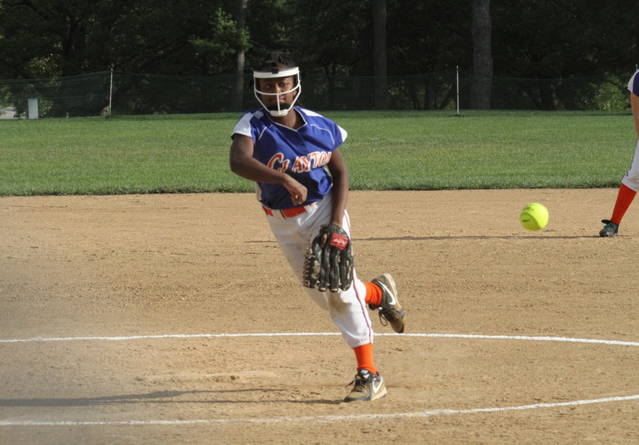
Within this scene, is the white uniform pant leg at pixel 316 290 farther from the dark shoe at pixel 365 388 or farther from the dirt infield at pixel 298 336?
the dirt infield at pixel 298 336

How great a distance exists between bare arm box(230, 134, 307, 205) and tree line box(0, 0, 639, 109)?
1549 inches

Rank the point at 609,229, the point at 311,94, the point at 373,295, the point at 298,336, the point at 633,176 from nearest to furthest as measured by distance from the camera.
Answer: the point at 373,295, the point at 298,336, the point at 633,176, the point at 609,229, the point at 311,94

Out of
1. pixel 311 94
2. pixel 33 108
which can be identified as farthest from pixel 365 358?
pixel 311 94

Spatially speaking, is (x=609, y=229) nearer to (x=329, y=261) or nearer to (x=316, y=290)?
(x=316, y=290)

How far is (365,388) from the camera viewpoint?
452 cm

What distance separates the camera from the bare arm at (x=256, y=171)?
13.9ft

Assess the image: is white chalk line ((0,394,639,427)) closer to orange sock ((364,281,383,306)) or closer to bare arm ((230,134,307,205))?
orange sock ((364,281,383,306))

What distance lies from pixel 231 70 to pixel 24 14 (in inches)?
432

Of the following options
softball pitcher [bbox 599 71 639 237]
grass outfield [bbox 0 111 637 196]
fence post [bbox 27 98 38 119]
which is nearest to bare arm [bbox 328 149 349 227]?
softball pitcher [bbox 599 71 639 237]

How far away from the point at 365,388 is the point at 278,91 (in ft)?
4.98

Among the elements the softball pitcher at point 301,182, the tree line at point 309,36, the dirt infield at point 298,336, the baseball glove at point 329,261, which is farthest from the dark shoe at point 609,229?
the tree line at point 309,36

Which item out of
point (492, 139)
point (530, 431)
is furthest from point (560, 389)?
point (492, 139)

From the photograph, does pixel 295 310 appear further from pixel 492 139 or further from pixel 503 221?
pixel 492 139

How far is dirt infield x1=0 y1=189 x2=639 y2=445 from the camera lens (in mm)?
4168
